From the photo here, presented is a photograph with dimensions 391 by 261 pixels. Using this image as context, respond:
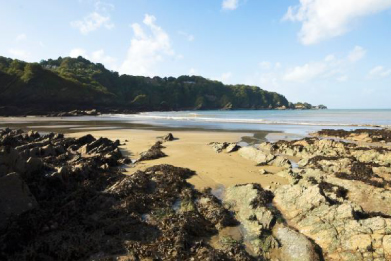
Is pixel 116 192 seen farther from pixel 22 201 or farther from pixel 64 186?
pixel 22 201

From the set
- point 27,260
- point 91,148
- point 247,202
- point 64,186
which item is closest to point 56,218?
point 27,260

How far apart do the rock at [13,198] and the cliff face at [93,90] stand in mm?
79431

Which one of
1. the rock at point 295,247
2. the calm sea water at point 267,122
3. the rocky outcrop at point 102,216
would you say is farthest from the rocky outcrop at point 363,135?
the rock at point 295,247

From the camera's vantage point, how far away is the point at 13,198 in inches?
259

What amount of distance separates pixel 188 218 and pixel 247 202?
6.59 ft

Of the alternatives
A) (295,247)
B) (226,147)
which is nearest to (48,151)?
(226,147)

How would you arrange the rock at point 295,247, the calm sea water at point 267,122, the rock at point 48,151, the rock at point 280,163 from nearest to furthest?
the rock at point 295,247 < the rock at point 280,163 < the rock at point 48,151 < the calm sea water at point 267,122

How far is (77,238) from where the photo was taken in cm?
585

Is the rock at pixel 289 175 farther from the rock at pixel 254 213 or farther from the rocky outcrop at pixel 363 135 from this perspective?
the rocky outcrop at pixel 363 135

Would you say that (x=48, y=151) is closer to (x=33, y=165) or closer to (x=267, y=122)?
(x=33, y=165)

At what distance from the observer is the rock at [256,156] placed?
42.5 ft

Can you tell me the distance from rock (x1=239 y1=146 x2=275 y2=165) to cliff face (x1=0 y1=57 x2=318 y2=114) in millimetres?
77012

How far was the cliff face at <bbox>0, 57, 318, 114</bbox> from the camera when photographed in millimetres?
82500

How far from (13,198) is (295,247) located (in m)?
6.89
